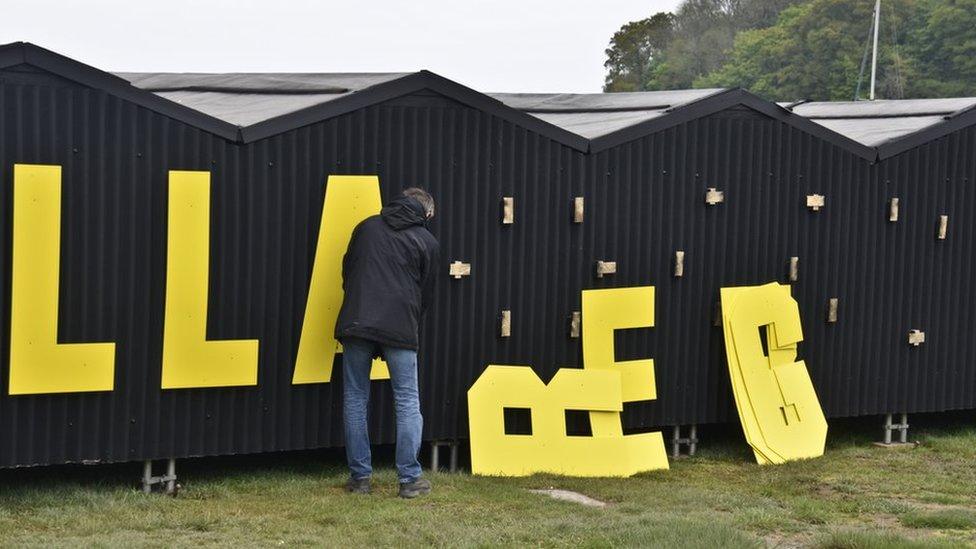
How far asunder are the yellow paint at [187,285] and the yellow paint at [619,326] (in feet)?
8.92

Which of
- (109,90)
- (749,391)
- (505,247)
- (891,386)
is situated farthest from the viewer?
(891,386)

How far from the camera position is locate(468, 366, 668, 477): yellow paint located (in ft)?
31.6

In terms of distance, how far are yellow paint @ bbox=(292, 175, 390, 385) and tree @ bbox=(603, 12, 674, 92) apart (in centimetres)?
7400

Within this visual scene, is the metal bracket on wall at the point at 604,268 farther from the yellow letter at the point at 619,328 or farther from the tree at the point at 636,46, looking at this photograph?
the tree at the point at 636,46

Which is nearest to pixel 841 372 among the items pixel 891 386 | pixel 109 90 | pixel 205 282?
pixel 891 386

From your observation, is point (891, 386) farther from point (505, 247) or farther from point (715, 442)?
point (505, 247)

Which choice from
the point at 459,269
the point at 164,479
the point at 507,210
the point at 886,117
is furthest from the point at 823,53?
the point at 164,479

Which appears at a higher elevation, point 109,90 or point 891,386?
point 109,90

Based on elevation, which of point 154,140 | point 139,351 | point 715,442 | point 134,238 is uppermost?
point 154,140

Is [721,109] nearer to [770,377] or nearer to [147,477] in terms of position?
[770,377]

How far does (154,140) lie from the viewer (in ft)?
27.7

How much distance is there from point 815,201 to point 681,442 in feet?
6.86

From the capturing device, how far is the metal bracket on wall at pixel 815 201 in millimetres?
11008

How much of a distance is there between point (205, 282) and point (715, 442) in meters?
4.36
